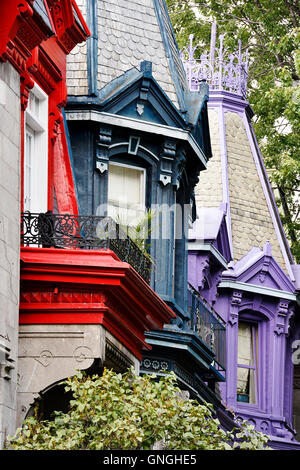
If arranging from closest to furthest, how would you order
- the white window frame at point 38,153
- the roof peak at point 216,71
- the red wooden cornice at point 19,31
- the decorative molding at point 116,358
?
the red wooden cornice at point 19,31
the decorative molding at point 116,358
the white window frame at point 38,153
the roof peak at point 216,71

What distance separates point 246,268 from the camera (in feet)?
122

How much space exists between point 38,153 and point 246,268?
50.9 ft

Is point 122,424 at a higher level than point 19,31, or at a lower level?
lower

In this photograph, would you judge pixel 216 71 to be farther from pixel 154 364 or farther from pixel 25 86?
pixel 25 86

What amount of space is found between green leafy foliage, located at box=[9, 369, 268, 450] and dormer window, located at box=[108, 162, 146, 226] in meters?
8.43

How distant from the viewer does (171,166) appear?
27688 mm

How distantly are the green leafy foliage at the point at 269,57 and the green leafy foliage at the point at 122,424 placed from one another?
2186cm

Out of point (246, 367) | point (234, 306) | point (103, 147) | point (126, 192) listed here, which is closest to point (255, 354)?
point (246, 367)

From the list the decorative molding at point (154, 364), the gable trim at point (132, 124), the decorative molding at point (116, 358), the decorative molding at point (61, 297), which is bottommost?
→ the decorative molding at point (116, 358)

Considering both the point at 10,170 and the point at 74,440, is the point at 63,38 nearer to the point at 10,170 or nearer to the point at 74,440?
the point at 10,170

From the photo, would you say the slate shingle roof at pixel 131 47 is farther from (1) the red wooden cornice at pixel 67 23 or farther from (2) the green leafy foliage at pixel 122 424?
(2) the green leafy foliage at pixel 122 424

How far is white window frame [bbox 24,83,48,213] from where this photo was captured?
21.8 metres

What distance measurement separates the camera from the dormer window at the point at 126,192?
26.8m

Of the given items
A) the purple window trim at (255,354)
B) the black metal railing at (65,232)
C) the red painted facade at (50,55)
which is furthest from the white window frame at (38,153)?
the purple window trim at (255,354)
